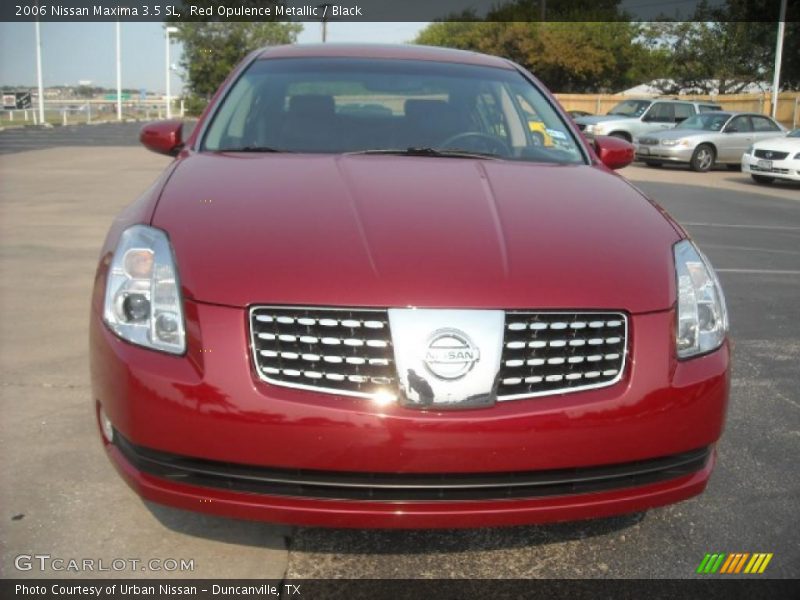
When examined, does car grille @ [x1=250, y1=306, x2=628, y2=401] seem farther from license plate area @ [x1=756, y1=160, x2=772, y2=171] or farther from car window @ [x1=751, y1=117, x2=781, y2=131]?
car window @ [x1=751, y1=117, x2=781, y2=131]

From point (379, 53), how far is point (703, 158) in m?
17.4

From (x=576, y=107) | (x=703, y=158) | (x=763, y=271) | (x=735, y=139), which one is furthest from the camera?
(x=576, y=107)

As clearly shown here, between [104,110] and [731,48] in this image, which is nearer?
[731,48]

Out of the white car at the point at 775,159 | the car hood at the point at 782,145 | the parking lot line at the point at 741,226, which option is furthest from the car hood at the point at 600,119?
the parking lot line at the point at 741,226

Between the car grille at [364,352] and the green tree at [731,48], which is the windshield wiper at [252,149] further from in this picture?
the green tree at [731,48]

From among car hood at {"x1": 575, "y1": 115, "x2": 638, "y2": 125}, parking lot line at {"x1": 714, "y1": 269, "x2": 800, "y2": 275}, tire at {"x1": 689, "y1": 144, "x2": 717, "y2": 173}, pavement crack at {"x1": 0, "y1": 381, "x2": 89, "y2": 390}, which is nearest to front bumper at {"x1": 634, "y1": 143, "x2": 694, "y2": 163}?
tire at {"x1": 689, "y1": 144, "x2": 717, "y2": 173}

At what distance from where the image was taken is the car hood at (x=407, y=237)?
85.0 inches

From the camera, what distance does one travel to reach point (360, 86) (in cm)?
362

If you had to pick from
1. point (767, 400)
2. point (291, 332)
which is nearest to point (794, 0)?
point (767, 400)

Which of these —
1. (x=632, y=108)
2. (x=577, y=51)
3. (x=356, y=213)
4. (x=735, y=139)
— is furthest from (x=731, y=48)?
(x=356, y=213)

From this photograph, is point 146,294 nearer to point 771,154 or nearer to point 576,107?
point 771,154

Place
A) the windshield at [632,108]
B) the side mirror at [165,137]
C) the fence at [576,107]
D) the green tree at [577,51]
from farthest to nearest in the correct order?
the green tree at [577,51]
the fence at [576,107]
the windshield at [632,108]
the side mirror at [165,137]

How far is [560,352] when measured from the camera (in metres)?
2.18

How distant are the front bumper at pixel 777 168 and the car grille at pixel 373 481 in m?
15.6
